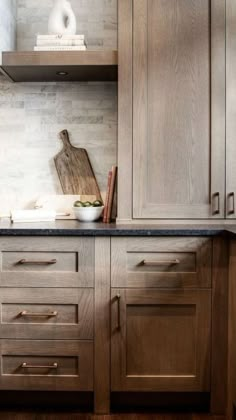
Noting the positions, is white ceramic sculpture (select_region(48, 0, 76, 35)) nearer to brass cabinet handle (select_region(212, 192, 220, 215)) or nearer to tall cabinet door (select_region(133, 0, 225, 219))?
tall cabinet door (select_region(133, 0, 225, 219))

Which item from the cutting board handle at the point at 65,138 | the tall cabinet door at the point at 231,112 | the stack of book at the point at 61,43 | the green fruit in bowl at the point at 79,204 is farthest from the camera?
the cutting board handle at the point at 65,138

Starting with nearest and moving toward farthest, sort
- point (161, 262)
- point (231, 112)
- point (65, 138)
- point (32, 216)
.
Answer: point (161, 262)
point (231, 112)
point (32, 216)
point (65, 138)

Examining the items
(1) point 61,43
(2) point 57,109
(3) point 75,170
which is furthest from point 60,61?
(3) point 75,170

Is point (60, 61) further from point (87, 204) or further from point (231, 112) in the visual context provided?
point (231, 112)

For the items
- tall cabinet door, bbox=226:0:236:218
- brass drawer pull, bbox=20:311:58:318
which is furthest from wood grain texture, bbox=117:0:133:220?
brass drawer pull, bbox=20:311:58:318

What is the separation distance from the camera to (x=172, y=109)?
2316mm

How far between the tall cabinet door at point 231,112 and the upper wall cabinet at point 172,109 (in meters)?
0.03

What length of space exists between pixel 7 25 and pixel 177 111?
3.52ft

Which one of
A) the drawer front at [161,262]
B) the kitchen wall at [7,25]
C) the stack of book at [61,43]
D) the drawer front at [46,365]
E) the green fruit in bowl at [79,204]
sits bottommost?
the drawer front at [46,365]

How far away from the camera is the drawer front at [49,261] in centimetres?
204

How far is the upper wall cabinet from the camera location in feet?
7.57

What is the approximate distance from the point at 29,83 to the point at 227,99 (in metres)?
1.17

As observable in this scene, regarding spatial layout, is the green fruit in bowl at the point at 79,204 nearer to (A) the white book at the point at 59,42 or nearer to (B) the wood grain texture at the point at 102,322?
(B) the wood grain texture at the point at 102,322

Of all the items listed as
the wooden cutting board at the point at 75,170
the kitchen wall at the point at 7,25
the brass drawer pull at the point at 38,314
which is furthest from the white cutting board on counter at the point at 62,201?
the kitchen wall at the point at 7,25
